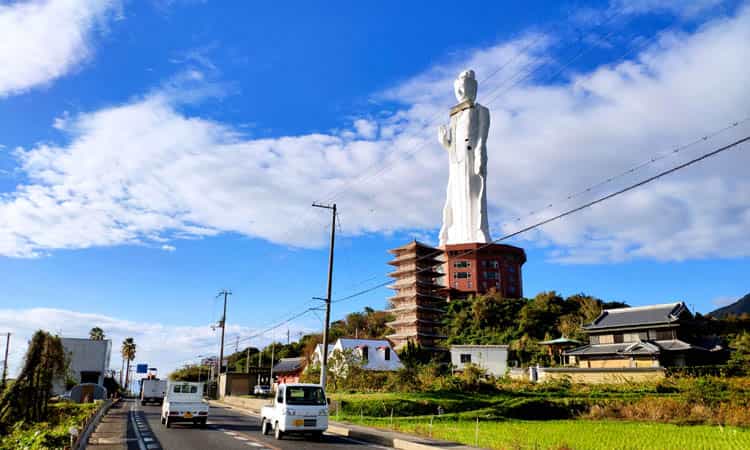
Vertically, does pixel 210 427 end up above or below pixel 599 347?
below

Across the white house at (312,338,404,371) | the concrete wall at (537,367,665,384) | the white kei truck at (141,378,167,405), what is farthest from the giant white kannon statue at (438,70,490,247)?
the white kei truck at (141,378,167,405)

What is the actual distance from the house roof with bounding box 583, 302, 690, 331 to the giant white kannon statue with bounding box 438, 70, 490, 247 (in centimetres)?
4231

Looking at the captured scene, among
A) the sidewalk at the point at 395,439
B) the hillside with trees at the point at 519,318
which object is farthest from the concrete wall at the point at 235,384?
the sidewalk at the point at 395,439

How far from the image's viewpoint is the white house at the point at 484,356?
68.1 meters

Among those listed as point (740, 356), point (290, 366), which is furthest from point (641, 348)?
point (290, 366)

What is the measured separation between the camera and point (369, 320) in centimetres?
10844

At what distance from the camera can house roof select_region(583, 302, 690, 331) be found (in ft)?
177

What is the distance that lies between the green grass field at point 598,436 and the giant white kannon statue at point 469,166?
2987 inches

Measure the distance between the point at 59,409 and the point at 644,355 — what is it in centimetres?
4567

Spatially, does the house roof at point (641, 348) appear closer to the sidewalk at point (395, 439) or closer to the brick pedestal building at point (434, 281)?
the brick pedestal building at point (434, 281)

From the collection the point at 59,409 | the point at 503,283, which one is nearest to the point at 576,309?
the point at 503,283

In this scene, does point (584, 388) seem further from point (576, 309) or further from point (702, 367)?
point (576, 309)

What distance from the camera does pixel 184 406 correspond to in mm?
24062

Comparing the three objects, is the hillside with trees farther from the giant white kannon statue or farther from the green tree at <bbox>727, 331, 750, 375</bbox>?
the green tree at <bbox>727, 331, 750, 375</bbox>
